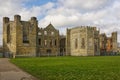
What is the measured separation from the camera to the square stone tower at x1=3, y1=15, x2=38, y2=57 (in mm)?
63906

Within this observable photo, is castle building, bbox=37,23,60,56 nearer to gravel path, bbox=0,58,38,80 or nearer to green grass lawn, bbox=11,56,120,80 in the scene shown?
green grass lawn, bbox=11,56,120,80

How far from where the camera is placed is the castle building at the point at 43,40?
64.4 metres

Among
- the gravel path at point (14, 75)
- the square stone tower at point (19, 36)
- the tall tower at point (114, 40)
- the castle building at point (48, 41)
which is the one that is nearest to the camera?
the gravel path at point (14, 75)

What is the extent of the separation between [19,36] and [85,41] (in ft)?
60.1

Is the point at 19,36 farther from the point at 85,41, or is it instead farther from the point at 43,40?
the point at 85,41

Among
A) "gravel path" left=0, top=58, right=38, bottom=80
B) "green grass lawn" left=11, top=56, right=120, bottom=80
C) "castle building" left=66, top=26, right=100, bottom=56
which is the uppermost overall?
"castle building" left=66, top=26, right=100, bottom=56

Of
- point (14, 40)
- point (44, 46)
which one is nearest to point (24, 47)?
point (14, 40)

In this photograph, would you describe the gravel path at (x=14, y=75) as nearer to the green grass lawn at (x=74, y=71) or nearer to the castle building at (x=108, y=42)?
the green grass lawn at (x=74, y=71)

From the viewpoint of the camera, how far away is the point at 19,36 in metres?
64.3

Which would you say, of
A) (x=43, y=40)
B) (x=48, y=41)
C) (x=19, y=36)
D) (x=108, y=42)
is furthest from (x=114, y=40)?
(x=19, y=36)

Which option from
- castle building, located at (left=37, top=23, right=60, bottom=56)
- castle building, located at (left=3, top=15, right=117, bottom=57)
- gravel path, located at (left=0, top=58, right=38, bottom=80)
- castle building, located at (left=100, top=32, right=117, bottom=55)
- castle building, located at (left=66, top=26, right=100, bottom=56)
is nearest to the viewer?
gravel path, located at (left=0, top=58, right=38, bottom=80)

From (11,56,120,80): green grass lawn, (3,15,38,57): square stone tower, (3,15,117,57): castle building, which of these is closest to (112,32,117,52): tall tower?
(3,15,117,57): castle building

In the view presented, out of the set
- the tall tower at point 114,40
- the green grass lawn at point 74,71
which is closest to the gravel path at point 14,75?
the green grass lawn at point 74,71

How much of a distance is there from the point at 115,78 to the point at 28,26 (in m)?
54.4
